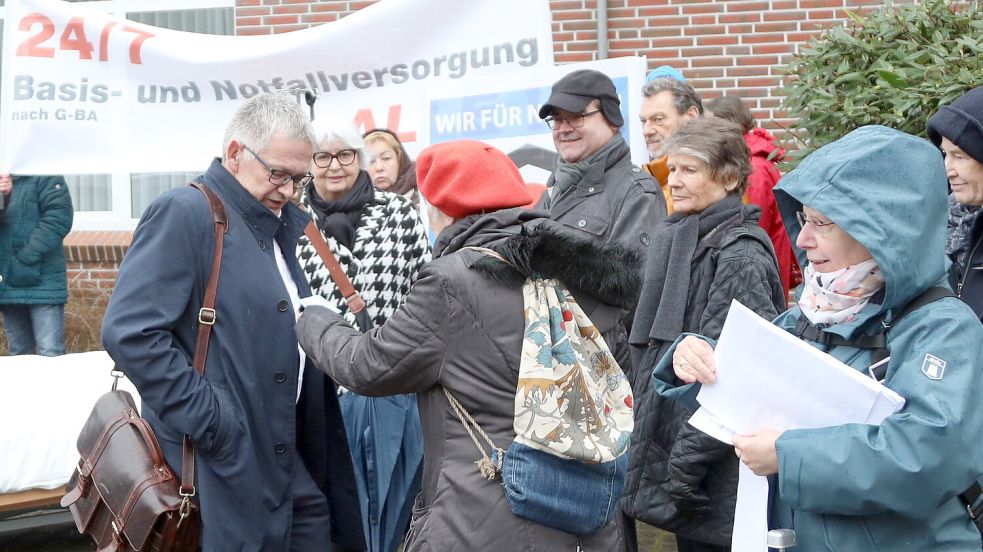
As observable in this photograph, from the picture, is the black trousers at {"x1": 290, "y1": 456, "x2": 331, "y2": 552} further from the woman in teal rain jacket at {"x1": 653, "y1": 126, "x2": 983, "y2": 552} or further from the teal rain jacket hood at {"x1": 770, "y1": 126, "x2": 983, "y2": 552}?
the teal rain jacket hood at {"x1": 770, "y1": 126, "x2": 983, "y2": 552}

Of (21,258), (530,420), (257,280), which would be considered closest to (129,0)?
(21,258)

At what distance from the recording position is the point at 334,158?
4.53 metres

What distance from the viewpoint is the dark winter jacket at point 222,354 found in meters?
2.85

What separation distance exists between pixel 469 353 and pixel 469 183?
17.1 inches

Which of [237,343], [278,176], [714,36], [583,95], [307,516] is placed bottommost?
[307,516]

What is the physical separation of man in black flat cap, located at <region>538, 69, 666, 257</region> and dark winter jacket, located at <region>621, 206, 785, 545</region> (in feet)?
1.82

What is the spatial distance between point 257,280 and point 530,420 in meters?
0.90

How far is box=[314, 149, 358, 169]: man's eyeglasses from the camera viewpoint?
454cm

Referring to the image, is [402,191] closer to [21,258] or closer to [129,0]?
[21,258]

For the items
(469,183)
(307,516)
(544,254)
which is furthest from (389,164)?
(544,254)

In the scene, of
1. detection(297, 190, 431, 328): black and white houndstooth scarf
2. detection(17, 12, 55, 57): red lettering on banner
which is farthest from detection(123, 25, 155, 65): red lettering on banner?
detection(297, 190, 431, 328): black and white houndstooth scarf

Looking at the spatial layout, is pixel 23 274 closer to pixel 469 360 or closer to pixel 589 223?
pixel 589 223

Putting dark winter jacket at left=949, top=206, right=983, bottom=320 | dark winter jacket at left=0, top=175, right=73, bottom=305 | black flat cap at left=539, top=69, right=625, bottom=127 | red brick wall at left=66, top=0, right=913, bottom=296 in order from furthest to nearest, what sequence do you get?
1. red brick wall at left=66, top=0, right=913, bottom=296
2. dark winter jacket at left=0, top=175, right=73, bottom=305
3. black flat cap at left=539, top=69, right=625, bottom=127
4. dark winter jacket at left=949, top=206, right=983, bottom=320

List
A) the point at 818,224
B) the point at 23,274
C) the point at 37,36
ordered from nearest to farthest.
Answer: the point at 818,224
the point at 37,36
the point at 23,274
